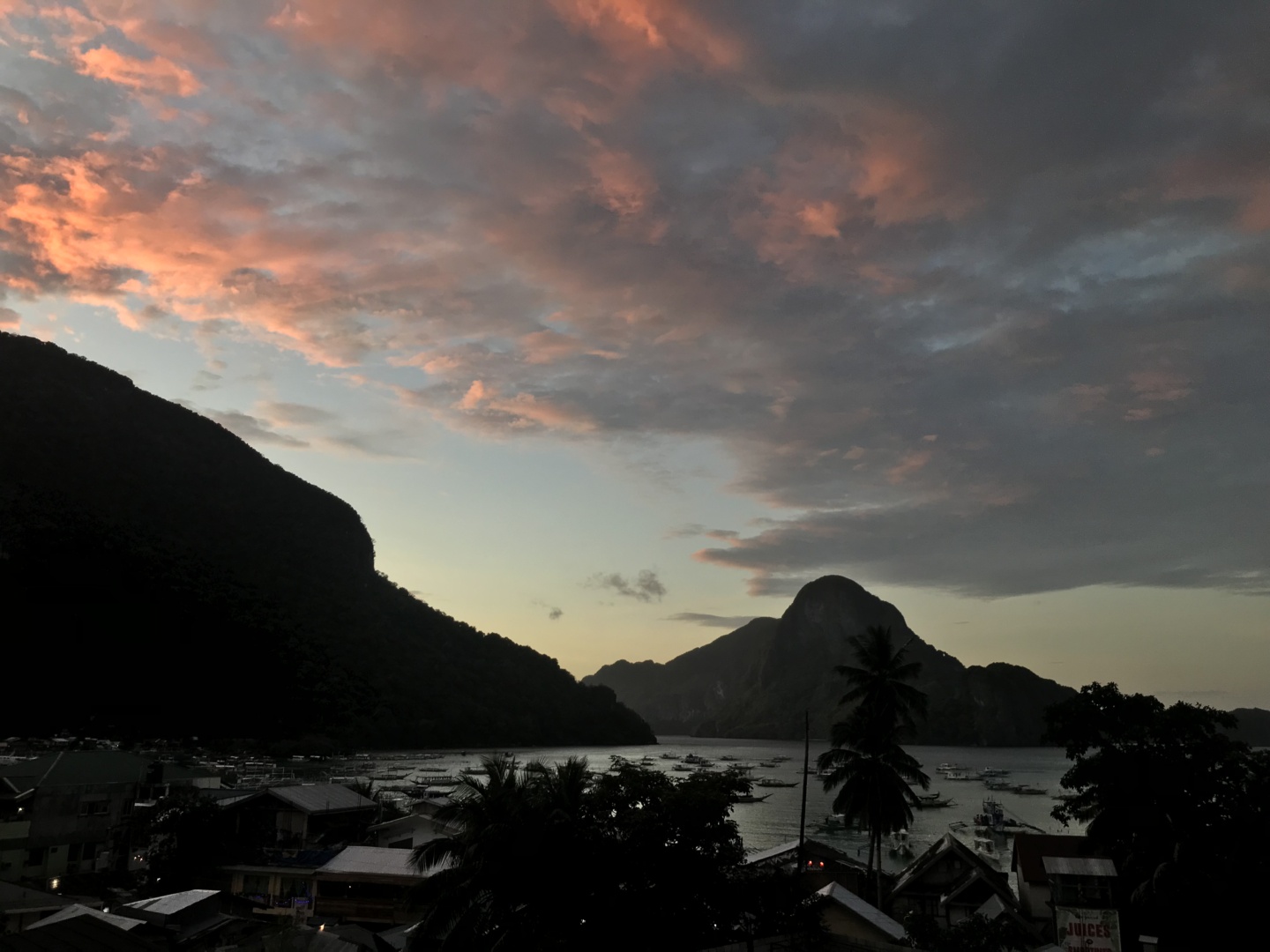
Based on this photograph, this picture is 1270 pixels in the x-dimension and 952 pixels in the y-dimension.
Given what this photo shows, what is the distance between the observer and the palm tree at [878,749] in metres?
37.7

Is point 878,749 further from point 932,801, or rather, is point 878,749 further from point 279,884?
point 932,801

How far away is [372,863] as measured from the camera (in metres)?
33.4

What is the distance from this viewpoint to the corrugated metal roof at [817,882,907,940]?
2864cm

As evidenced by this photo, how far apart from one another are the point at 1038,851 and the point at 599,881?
23494mm

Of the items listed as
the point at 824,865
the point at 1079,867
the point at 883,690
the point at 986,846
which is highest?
the point at 883,690

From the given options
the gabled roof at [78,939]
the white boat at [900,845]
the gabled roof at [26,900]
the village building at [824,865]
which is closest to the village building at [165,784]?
the gabled roof at [26,900]

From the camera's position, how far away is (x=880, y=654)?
40.0m

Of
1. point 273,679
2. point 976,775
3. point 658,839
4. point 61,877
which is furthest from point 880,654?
point 976,775

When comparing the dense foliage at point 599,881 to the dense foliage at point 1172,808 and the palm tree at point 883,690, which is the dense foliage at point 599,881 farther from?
the palm tree at point 883,690

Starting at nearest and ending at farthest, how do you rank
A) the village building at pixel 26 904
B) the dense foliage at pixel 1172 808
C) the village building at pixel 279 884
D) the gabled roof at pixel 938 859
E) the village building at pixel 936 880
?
the dense foliage at pixel 1172 808 → the village building at pixel 26 904 → the village building at pixel 279 884 → the village building at pixel 936 880 → the gabled roof at pixel 938 859

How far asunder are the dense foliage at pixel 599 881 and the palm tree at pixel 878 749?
616 inches

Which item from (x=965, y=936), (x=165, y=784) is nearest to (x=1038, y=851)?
(x=965, y=936)

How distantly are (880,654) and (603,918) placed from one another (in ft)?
75.5

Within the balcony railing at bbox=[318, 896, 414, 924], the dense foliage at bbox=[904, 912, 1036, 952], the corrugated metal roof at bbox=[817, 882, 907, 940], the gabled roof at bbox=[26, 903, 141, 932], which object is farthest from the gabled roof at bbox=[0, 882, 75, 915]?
the dense foliage at bbox=[904, 912, 1036, 952]
